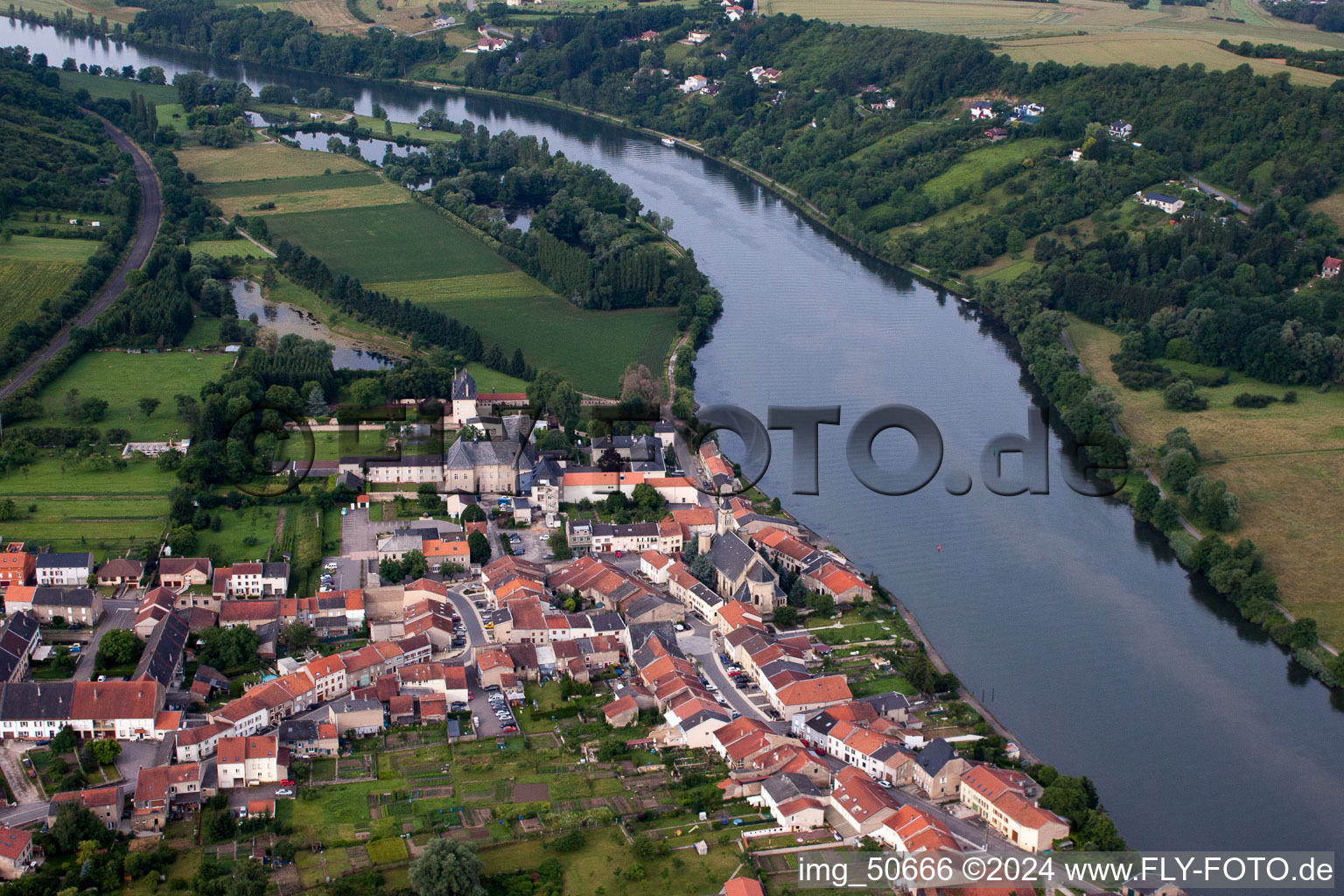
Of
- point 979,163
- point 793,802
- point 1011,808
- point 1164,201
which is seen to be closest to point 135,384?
point 793,802

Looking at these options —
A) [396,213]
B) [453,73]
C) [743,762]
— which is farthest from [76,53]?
[743,762]

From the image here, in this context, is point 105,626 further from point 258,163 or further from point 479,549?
point 258,163

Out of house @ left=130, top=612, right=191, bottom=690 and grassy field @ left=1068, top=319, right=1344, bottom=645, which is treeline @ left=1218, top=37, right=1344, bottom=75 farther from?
house @ left=130, top=612, right=191, bottom=690

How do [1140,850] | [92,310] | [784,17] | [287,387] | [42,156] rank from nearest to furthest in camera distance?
[1140,850] < [287,387] < [92,310] < [42,156] < [784,17]

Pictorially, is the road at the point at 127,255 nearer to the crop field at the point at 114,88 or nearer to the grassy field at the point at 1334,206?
the crop field at the point at 114,88

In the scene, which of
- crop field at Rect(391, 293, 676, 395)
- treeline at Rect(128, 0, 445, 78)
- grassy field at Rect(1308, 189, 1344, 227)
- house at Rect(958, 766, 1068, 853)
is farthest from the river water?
treeline at Rect(128, 0, 445, 78)

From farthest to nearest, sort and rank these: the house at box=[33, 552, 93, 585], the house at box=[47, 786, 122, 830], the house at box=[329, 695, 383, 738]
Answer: the house at box=[33, 552, 93, 585] < the house at box=[329, 695, 383, 738] < the house at box=[47, 786, 122, 830]

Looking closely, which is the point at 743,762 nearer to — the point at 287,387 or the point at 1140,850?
the point at 1140,850
